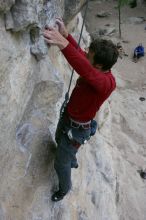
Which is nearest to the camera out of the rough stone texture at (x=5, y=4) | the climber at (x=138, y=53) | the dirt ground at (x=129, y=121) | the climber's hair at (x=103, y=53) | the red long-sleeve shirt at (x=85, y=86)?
the rough stone texture at (x=5, y=4)

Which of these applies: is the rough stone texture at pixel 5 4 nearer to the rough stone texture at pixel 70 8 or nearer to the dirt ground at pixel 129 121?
the rough stone texture at pixel 70 8

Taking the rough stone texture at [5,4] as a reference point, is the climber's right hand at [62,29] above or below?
below

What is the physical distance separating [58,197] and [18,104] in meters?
0.88

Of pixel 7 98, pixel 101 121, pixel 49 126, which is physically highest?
pixel 7 98

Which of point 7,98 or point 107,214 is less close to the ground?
point 7,98

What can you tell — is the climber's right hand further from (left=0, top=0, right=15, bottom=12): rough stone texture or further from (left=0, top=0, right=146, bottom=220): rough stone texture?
(left=0, top=0, right=15, bottom=12): rough stone texture

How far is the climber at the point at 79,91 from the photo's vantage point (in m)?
2.81

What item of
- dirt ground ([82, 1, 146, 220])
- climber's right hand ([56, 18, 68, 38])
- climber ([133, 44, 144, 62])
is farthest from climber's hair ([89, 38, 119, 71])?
climber ([133, 44, 144, 62])

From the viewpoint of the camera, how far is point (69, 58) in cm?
279

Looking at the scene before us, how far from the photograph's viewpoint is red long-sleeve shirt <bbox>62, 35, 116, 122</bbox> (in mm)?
2789

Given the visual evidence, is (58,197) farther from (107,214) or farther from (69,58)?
(69,58)

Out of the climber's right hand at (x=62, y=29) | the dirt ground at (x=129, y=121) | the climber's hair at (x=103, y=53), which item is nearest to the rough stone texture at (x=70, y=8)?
the climber's right hand at (x=62, y=29)

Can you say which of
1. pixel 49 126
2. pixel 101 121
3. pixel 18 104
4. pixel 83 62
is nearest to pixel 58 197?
pixel 49 126

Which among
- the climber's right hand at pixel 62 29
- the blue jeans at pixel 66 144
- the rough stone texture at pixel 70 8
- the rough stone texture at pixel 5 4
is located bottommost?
the blue jeans at pixel 66 144
